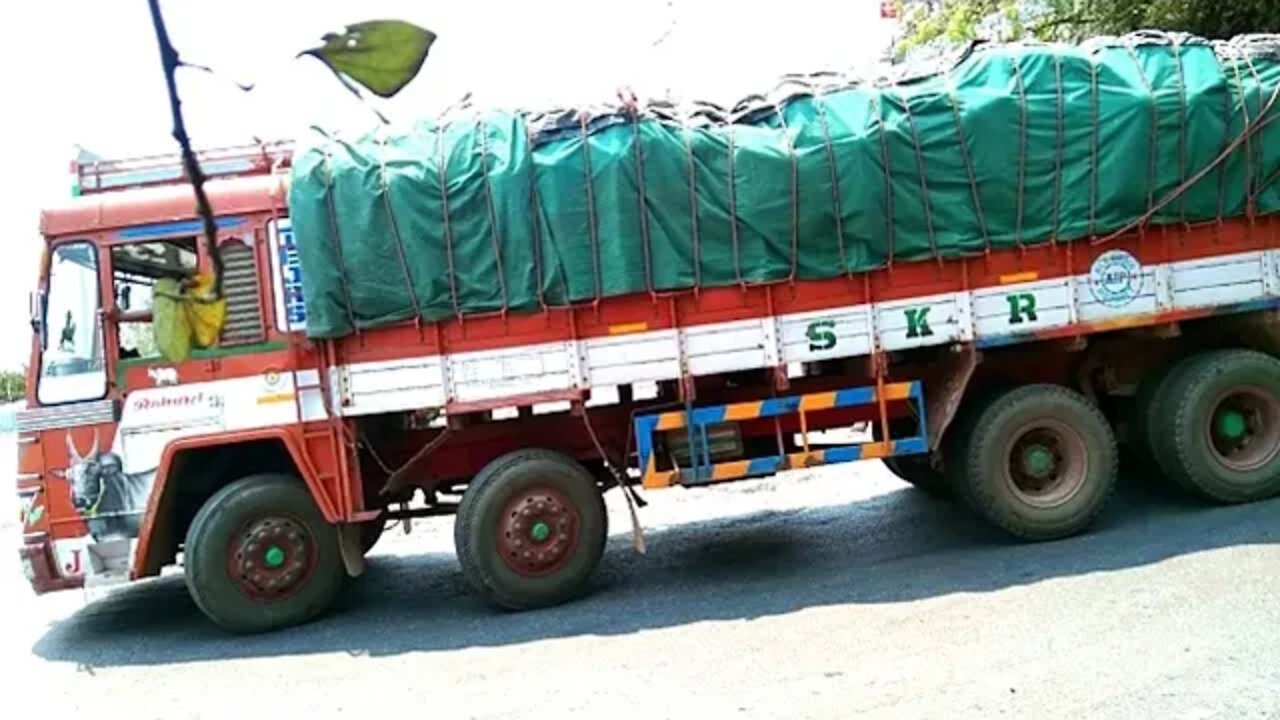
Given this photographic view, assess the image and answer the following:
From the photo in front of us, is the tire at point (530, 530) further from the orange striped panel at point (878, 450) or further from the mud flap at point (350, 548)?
the orange striped panel at point (878, 450)

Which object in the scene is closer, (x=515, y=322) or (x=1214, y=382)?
(x=515, y=322)

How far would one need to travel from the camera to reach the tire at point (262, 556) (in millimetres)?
6418

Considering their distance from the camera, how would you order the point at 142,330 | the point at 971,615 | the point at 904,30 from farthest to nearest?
the point at 904,30
the point at 142,330
the point at 971,615

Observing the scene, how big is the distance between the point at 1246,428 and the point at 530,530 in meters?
4.53

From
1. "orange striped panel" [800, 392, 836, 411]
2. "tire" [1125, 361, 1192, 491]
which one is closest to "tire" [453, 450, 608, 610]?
"orange striped panel" [800, 392, 836, 411]

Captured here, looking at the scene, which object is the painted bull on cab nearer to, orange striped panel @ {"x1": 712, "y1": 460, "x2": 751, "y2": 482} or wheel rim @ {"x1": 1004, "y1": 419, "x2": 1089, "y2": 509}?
orange striped panel @ {"x1": 712, "y1": 460, "x2": 751, "y2": 482}

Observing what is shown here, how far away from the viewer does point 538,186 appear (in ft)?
21.1

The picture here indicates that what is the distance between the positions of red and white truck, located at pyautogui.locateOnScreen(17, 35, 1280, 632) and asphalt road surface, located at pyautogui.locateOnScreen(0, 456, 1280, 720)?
15.4 inches

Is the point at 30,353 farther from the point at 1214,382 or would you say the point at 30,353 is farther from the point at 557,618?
the point at 1214,382

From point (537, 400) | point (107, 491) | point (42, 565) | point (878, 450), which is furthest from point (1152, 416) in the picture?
point (42, 565)

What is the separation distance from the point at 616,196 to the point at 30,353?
3.35 m

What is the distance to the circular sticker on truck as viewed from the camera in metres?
6.95

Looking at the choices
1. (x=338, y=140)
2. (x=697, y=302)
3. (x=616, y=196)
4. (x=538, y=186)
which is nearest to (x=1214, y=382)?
(x=697, y=302)

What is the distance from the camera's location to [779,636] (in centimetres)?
551
